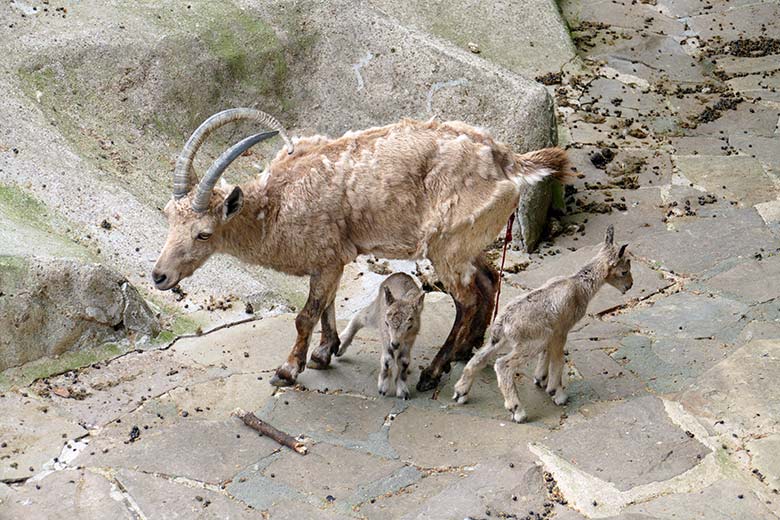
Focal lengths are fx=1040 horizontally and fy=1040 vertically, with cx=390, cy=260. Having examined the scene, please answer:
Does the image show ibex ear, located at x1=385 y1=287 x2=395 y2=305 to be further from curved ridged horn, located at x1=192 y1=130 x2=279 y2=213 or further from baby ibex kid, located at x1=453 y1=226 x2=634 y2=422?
curved ridged horn, located at x1=192 y1=130 x2=279 y2=213

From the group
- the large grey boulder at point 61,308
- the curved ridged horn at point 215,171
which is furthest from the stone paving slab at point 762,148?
the large grey boulder at point 61,308

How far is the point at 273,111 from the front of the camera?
10.0 meters

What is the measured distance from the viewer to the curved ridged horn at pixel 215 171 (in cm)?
665

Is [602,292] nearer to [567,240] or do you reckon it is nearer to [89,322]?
[567,240]

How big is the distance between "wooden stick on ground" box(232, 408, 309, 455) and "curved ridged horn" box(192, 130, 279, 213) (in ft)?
4.49

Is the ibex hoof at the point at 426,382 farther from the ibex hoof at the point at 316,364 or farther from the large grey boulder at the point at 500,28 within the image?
the large grey boulder at the point at 500,28

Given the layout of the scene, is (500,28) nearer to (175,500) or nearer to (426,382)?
(426,382)

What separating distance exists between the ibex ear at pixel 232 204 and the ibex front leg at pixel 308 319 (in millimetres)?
725

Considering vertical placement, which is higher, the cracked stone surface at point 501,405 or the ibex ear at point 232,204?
the ibex ear at point 232,204

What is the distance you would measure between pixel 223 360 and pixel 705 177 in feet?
17.5

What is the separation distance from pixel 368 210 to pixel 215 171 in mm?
1095

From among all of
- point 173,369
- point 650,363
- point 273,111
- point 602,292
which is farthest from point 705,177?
point 173,369

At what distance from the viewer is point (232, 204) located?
691cm

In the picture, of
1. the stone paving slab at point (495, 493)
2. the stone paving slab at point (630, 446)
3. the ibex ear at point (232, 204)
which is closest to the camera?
the stone paving slab at point (495, 493)
